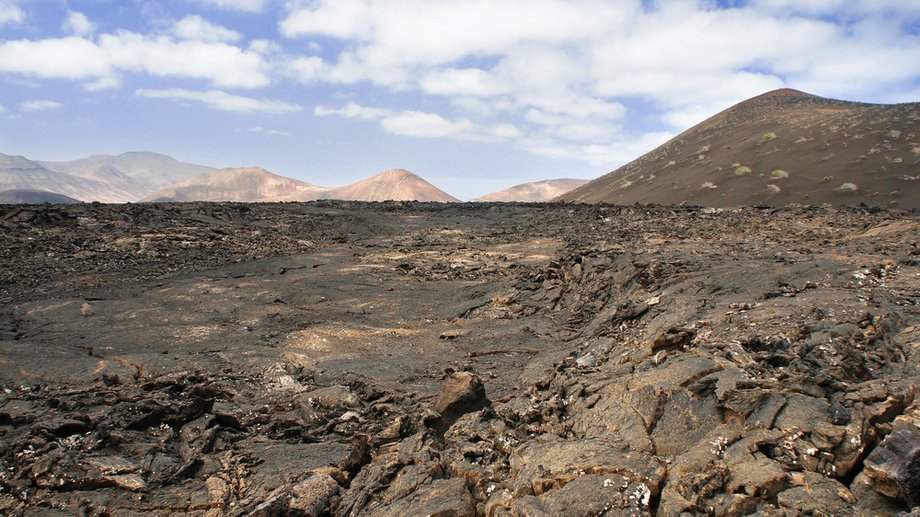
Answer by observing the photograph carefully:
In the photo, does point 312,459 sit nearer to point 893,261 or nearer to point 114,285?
point 893,261

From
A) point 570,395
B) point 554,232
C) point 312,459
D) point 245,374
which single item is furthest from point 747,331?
point 554,232

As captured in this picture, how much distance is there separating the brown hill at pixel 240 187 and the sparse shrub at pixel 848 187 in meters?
69.9

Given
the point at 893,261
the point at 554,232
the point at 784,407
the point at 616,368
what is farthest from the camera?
the point at 554,232

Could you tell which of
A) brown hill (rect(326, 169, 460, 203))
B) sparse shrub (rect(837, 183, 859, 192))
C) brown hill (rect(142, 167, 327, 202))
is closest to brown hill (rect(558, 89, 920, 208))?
Result: sparse shrub (rect(837, 183, 859, 192))

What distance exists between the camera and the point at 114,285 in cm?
1142

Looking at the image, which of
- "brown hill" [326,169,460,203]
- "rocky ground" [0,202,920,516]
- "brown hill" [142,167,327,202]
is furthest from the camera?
"brown hill" [142,167,327,202]

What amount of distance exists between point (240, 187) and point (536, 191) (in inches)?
1981

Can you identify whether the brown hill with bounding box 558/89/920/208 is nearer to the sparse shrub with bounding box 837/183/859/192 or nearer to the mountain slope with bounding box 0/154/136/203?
the sparse shrub with bounding box 837/183/859/192

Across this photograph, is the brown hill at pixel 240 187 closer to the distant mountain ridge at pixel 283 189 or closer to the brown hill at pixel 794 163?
the distant mountain ridge at pixel 283 189

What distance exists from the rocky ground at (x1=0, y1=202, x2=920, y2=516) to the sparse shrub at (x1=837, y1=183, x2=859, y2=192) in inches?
485

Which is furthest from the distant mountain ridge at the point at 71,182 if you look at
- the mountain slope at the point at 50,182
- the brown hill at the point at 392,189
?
the brown hill at the point at 392,189

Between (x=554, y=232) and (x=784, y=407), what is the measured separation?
15.4 metres

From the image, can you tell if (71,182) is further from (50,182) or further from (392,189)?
(392,189)

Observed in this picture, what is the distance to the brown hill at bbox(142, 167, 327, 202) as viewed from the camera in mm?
84562
